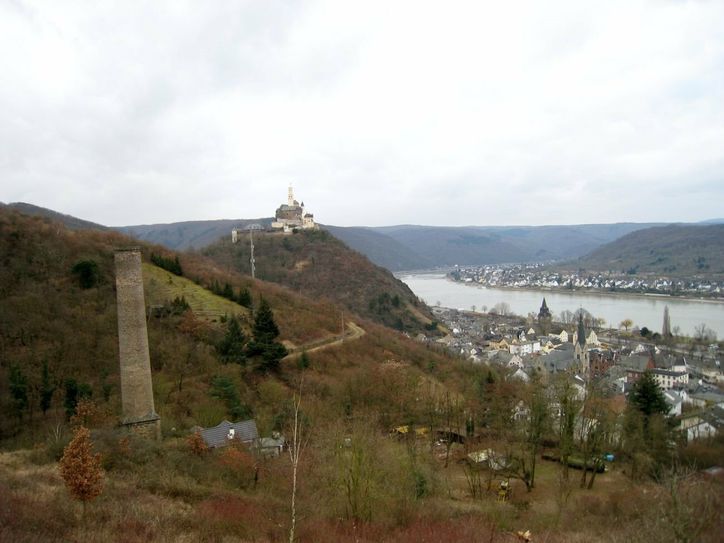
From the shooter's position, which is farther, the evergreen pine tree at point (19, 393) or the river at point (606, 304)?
the river at point (606, 304)

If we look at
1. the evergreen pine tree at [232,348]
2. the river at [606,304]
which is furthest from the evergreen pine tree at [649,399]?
the river at [606,304]

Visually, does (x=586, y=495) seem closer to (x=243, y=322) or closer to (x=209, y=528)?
(x=209, y=528)

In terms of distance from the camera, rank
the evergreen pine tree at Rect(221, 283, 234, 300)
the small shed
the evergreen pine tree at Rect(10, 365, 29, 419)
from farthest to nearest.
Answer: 1. the evergreen pine tree at Rect(221, 283, 234, 300)
2. the evergreen pine tree at Rect(10, 365, 29, 419)
3. the small shed

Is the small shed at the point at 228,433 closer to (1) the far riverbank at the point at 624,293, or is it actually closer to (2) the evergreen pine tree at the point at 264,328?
(2) the evergreen pine tree at the point at 264,328

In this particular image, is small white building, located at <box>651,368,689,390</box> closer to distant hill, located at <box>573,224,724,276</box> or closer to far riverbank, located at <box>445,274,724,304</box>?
far riverbank, located at <box>445,274,724,304</box>

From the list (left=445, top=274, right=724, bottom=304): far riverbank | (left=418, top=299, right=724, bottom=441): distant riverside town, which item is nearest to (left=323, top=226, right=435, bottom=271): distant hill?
(left=445, top=274, right=724, bottom=304): far riverbank

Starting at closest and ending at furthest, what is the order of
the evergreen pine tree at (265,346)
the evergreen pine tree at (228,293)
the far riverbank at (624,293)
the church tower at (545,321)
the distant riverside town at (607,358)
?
the evergreen pine tree at (265,346)
the evergreen pine tree at (228,293)
the distant riverside town at (607,358)
the church tower at (545,321)
the far riverbank at (624,293)

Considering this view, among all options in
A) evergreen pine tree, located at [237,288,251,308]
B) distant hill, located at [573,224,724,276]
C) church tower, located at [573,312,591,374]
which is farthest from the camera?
distant hill, located at [573,224,724,276]

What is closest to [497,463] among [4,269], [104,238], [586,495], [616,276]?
[586,495]
